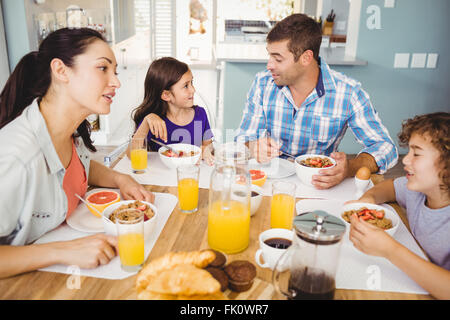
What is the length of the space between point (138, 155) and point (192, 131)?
71cm

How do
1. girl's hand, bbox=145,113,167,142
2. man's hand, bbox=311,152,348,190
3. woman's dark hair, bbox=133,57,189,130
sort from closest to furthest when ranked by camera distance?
man's hand, bbox=311,152,348,190 → girl's hand, bbox=145,113,167,142 → woman's dark hair, bbox=133,57,189,130

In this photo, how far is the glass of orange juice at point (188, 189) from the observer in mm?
1271

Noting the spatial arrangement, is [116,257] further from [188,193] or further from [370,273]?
[370,273]

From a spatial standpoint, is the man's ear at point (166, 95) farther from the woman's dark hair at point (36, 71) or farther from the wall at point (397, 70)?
the wall at point (397, 70)

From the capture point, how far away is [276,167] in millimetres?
1709

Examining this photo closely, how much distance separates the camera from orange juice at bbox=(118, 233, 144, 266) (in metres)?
0.96

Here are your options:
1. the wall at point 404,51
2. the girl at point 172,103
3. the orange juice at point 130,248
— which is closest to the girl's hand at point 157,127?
the girl at point 172,103

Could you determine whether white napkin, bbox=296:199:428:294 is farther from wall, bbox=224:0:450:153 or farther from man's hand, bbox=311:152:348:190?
wall, bbox=224:0:450:153

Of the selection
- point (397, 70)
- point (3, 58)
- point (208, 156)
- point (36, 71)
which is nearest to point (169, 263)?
point (36, 71)

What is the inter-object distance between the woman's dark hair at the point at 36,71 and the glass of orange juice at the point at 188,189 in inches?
19.5

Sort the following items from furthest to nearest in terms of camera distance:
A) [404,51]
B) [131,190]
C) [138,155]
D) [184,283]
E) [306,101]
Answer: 1. [404,51]
2. [306,101]
3. [138,155]
4. [131,190]
5. [184,283]

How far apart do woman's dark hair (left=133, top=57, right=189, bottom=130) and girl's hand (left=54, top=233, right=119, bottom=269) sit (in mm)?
1186

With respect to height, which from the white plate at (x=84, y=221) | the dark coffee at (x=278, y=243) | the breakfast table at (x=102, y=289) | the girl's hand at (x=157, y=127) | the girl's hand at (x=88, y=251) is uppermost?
the girl's hand at (x=157, y=127)

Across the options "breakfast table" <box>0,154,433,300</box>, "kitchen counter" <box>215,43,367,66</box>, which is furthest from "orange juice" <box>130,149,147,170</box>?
"kitchen counter" <box>215,43,367,66</box>
